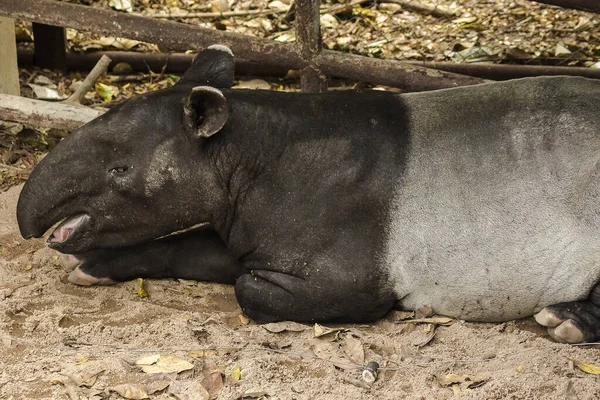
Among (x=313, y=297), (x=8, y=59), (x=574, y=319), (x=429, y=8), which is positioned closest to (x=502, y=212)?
A: (x=574, y=319)

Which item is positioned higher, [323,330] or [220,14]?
[220,14]

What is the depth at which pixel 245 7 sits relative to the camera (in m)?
10.6

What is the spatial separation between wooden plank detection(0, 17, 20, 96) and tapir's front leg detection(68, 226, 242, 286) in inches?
99.8

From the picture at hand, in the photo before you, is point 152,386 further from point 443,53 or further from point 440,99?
point 443,53

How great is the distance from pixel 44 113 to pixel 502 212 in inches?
147

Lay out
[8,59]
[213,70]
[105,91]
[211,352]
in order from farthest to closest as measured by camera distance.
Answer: [105,91] < [8,59] < [213,70] < [211,352]

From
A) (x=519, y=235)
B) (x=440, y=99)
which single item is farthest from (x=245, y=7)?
(x=519, y=235)

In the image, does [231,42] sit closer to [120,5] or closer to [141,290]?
[141,290]

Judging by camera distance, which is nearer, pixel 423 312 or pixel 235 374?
pixel 235 374

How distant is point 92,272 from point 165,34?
221cm

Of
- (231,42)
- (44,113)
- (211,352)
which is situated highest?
(231,42)

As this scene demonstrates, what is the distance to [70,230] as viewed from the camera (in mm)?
5844

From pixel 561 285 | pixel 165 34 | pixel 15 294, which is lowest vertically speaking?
pixel 15 294

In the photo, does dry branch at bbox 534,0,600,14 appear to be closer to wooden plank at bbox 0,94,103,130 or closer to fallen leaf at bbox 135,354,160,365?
wooden plank at bbox 0,94,103,130
